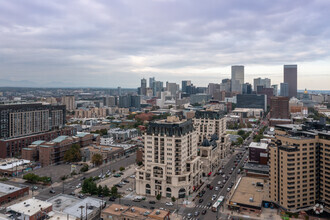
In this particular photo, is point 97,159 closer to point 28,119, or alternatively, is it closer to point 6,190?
point 6,190

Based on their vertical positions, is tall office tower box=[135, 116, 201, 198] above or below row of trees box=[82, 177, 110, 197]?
above

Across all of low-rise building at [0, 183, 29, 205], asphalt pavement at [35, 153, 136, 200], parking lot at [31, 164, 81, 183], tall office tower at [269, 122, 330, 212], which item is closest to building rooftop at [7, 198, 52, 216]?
low-rise building at [0, 183, 29, 205]

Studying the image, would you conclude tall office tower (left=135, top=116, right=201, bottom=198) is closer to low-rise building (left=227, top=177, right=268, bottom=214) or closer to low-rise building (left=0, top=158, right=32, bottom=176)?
low-rise building (left=227, top=177, right=268, bottom=214)

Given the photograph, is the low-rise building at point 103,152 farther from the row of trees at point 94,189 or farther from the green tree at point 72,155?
the row of trees at point 94,189

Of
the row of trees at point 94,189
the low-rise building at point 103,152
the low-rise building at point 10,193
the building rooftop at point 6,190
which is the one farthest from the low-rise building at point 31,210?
the low-rise building at point 103,152

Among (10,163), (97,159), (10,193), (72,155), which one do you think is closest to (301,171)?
(97,159)
